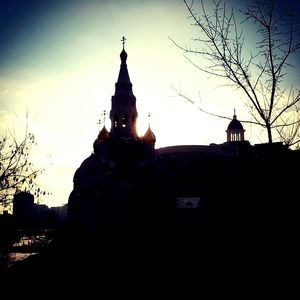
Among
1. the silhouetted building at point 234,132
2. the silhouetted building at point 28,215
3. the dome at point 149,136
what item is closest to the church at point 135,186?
the dome at point 149,136

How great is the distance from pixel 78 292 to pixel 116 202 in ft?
50.2

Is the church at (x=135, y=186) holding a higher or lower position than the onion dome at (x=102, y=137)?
lower

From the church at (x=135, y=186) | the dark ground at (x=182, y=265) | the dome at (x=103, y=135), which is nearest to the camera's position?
the dark ground at (x=182, y=265)

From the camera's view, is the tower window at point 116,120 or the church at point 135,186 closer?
the church at point 135,186

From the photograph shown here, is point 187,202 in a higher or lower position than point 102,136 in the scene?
lower

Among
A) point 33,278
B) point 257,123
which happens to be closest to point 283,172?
point 257,123

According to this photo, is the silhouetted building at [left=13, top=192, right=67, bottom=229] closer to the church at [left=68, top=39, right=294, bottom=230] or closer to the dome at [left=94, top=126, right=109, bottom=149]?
the church at [left=68, top=39, right=294, bottom=230]

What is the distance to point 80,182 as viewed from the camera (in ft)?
84.2

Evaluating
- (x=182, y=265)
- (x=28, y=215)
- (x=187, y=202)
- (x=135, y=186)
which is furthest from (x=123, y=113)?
(x=182, y=265)

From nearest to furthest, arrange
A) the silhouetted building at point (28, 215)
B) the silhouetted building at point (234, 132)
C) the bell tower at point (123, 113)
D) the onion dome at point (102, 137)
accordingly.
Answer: the silhouetted building at point (28, 215) < the onion dome at point (102, 137) < the bell tower at point (123, 113) < the silhouetted building at point (234, 132)

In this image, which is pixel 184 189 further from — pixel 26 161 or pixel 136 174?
pixel 26 161

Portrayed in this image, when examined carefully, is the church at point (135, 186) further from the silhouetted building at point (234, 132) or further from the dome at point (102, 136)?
the silhouetted building at point (234, 132)

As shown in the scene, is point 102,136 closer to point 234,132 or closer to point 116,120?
point 116,120

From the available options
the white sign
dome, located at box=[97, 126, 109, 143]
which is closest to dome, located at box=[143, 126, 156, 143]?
dome, located at box=[97, 126, 109, 143]
